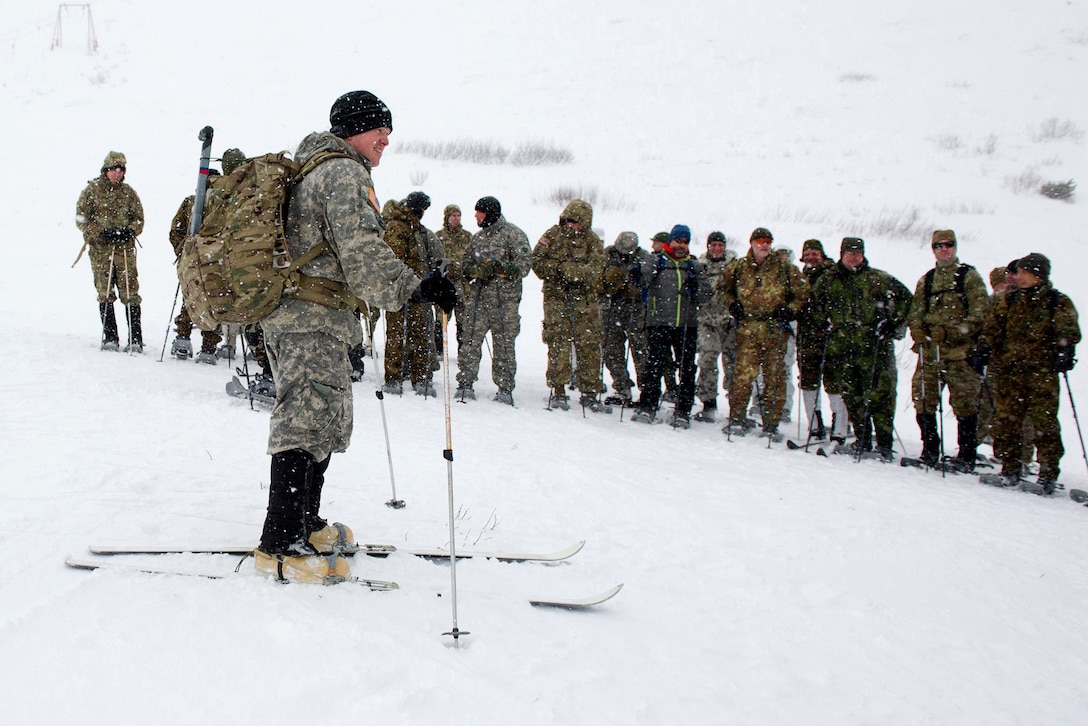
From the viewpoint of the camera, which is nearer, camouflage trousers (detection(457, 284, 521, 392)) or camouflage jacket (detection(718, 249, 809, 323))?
camouflage jacket (detection(718, 249, 809, 323))

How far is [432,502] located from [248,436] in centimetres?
201

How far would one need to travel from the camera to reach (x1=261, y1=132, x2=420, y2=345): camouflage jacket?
338cm

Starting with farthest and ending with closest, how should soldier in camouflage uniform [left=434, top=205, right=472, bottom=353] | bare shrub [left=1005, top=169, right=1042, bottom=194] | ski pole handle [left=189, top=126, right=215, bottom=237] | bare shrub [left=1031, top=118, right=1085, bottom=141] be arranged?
bare shrub [left=1031, top=118, right=1085, bottom=141]
bare shrub [left=1005, top=169, right=1042, bottom=194]
soldier in camouflage uniform [left=434, top=205, right=472, bottom=353]
ski pole handle [left=189, top=126, right=215, bottom=237]

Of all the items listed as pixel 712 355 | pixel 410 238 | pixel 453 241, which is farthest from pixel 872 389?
pixel 453 241

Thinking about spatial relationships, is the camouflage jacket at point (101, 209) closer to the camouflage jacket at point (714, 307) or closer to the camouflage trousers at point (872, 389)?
the camouflage jacket at point (714, 307)

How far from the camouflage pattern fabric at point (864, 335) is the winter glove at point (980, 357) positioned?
0.75 metres

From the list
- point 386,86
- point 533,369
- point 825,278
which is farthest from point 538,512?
point 386,86

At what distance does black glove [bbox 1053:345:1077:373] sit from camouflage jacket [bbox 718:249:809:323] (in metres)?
2.57

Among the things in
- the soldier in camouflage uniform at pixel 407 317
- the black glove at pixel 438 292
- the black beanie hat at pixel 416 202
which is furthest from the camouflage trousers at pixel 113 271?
the black glove at pixel 438 292

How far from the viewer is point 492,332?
9.55 m

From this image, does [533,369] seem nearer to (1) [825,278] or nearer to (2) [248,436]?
(1) [825,278]

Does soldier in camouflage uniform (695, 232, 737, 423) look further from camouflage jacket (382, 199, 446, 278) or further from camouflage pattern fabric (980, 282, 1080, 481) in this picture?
camouflage jacket (382, 199, 446, 278)

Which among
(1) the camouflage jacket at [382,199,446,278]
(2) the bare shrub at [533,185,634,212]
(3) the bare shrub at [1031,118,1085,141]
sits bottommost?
(1) the camouflage jacket at [382,199,446,278]

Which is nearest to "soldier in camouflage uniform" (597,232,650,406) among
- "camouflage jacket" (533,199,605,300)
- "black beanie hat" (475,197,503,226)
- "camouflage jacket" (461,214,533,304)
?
"camouflage jacket" (533,199,605,300)
